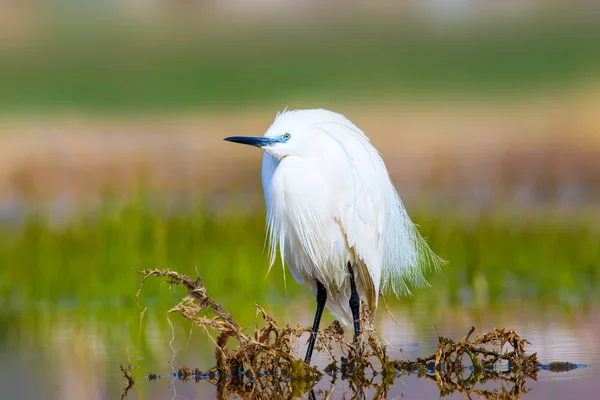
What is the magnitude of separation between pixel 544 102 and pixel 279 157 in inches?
579

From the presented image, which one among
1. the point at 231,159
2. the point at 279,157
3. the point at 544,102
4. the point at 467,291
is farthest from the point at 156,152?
the point at 279,157

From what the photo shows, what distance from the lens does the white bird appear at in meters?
5.85

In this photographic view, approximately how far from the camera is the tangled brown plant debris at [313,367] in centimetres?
544

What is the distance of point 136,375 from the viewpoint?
19.0 feet

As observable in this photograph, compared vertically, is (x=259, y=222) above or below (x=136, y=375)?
above

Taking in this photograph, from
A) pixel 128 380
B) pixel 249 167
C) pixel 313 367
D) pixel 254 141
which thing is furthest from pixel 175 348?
pixel 249 167

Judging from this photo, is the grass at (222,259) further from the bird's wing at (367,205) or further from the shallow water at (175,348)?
the bird's wing at (367,205)

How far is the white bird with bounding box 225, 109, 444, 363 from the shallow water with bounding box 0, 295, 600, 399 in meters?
0.41

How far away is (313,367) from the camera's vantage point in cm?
570

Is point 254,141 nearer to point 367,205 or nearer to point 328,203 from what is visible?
point 328,203

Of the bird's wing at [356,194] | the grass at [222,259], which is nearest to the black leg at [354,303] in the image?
the bird's wing at [356,194]

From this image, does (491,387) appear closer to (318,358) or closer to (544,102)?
(318,358)

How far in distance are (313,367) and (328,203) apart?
2.79ft

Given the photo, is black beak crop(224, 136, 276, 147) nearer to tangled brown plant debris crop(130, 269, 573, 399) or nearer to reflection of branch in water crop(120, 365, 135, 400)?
tangled brown plant debris crop(130, 269, 573, 399)
